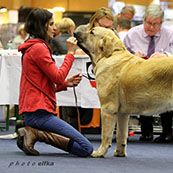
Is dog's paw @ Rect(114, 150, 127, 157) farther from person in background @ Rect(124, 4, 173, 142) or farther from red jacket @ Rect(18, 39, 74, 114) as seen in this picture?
person in background @ Rect(124, 4, 173, 142)

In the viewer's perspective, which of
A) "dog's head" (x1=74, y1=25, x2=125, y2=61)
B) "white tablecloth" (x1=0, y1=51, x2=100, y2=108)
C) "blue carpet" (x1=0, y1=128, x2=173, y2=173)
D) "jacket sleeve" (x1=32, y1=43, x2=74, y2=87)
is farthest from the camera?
"white tablecloth" (x1=0, y1=51, x2=100, y2=108)

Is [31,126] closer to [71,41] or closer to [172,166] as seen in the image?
[71,41]

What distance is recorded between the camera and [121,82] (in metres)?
3.82

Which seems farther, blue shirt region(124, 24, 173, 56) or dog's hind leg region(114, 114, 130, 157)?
blue shirt region(124, 24, 173, 56)

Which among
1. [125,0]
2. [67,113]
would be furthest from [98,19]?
[125,0]

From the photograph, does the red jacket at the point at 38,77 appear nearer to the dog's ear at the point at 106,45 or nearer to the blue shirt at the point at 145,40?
the dog's ear at the point at 106,45

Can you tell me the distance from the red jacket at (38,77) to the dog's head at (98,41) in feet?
0.98

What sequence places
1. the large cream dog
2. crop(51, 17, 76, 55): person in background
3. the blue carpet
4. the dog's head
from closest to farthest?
1. the blue carpet
2. the large cream dog
3. the dog's head
4. crop(51, 17, 76, 55): person in background

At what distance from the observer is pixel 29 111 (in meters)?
3.86

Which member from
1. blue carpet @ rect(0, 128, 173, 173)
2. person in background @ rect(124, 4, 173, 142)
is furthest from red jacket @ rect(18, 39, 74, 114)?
person in background @ rect(124, 4, 173, 142)

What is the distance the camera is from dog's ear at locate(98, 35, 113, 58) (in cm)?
390

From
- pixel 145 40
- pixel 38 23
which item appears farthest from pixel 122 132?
pixel 145 40

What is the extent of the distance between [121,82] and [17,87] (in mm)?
2057

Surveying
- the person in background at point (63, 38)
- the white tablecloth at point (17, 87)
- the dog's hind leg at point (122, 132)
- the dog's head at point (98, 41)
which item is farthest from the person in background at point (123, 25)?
the dog's hind leg at point (122, 132)
